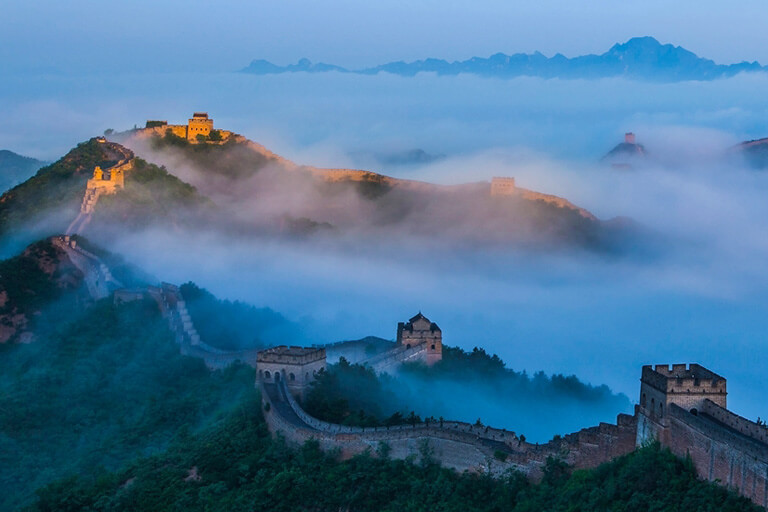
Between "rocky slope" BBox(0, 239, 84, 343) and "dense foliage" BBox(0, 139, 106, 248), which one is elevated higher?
"dense foliage" BBox(0, 139, 106, 248)

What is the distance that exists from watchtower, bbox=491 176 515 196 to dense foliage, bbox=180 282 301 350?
134ft

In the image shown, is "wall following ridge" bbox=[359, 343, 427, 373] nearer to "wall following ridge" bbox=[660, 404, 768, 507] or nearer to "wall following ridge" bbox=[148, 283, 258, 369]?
"wall following ridge" bbox=[148, 283, 258, 369]

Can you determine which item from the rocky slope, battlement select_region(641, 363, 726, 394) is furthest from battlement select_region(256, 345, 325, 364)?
the rocky slope

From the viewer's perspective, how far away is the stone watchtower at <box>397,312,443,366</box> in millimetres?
57344

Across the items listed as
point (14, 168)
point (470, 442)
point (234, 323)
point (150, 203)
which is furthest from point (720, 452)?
point (14, 168)

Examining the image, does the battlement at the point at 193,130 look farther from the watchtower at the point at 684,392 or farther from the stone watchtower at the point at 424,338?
the watchtower at the point at 684,392

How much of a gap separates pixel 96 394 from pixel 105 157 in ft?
116

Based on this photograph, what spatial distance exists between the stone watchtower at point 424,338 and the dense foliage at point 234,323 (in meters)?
5.91

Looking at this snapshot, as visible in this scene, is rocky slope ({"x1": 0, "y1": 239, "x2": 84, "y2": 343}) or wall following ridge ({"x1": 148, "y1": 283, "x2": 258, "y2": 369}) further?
rocky slope ({"x1": 0, "y1": 239, "x2": 84, "y2": 343})

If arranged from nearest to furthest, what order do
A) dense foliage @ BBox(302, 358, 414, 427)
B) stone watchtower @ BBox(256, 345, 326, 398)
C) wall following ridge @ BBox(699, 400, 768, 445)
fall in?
wall following ridge @ BBox(699, 400, 768, 445) < dense foliage @ BBox(302, 358, 414, 427) < stone watchtower @ BBox(256, 345, 326, 398)

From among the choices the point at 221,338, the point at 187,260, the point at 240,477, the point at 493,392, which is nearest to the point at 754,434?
Result: the point at 240,477

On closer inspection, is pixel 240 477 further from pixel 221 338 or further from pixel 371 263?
pixel 371 263

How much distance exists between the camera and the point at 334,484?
138ft

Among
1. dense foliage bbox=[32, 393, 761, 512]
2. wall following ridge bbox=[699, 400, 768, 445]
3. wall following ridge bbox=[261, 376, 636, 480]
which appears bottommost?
dense foliage bbox=[32, 393, 761, 512]
